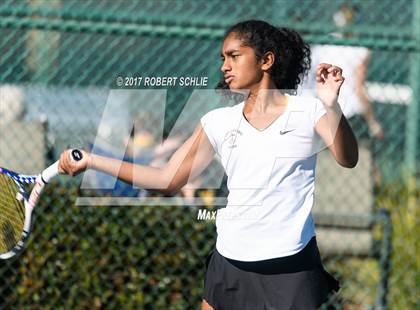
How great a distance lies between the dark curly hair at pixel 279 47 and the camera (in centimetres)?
358

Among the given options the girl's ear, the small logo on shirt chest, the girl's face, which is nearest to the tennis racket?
A: the small logo on shirt chest

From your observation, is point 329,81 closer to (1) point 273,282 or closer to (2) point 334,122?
(2) point 334,122

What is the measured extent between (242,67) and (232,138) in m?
0.26

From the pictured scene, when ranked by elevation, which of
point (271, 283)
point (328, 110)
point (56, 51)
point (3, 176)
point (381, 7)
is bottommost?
point (271, 283)

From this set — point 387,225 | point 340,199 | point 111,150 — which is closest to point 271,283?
point 111,150

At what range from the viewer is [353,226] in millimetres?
6176

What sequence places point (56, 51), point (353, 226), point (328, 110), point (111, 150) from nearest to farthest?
point (328, 110), point (111, 150), point (56, 51), point (353, 226)

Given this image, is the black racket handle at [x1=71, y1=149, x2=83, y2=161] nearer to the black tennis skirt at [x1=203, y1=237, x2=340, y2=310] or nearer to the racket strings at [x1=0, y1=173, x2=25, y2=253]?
the racket strings at [x1=0, y1=173, x2=25, y2=253]

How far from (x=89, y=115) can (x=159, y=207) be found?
2.08ft

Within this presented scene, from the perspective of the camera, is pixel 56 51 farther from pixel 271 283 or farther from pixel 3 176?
pixel 271 283

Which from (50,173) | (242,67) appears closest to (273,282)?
Result: (242,67)

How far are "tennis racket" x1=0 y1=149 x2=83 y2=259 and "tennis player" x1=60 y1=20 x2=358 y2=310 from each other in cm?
27

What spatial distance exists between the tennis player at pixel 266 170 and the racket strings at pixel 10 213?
1.06ft

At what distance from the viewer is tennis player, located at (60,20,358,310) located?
3471 mm
